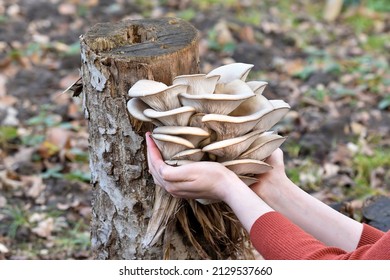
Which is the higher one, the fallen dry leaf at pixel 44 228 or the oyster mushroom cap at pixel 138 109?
the oyster mushroom cap at pixel 138 109

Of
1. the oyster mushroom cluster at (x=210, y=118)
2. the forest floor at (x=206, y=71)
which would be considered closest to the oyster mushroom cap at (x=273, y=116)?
the oyster mushroom cluster at (x=210, y=118)

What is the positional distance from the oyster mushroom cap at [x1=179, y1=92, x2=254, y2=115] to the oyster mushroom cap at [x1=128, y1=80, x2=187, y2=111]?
0.08 feet

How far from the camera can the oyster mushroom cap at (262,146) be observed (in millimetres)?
2127

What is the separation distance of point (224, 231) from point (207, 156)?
0.35m

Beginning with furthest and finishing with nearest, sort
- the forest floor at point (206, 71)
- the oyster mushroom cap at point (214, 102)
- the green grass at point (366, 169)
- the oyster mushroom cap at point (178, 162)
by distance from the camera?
the green grass at point (366, 169) < the forest floor at point (206, 71) < the oyster mushroom cap at point (178, 162) < the oyster mushroom cap at point (214, 102)

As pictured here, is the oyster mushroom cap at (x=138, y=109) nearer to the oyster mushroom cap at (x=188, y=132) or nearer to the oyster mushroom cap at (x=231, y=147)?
the oyster mushroom cap at (x=188, y=132)

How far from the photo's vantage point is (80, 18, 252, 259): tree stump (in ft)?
7.34

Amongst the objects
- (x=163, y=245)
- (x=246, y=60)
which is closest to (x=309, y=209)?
(x=163, y=245)

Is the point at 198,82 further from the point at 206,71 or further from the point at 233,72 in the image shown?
the point at 206,71

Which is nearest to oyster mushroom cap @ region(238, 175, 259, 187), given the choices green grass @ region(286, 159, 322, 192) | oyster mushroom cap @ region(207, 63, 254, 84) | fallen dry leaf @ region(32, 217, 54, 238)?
oyster mushroom cap @ region(207, 63, 254, 84)

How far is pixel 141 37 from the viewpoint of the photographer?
2482 mm

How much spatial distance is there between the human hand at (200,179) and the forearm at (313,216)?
0.84 feet

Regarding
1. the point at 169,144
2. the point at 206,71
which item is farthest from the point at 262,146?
the point at 206,71

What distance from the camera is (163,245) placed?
235 cm
